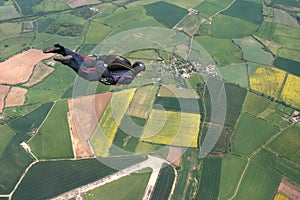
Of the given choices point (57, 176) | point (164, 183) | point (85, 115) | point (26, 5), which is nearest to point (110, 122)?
point (85, 115)

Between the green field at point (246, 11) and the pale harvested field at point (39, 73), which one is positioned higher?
the green field at point (246, 11)

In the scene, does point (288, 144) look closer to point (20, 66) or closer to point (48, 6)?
point (20, 66)

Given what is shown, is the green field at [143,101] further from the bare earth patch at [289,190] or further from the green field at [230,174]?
the bare earth patch at [289,190]

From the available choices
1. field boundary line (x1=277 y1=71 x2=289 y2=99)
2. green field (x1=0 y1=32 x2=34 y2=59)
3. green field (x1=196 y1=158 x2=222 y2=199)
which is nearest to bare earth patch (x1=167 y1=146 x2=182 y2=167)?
green field (x1=196 y1=158 x2=222 y2=199)

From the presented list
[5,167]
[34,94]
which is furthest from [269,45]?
[5,167]

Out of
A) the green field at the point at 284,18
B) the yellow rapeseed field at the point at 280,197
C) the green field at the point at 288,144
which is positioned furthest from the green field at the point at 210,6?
the yellow rapeseed field at the point at 280,197

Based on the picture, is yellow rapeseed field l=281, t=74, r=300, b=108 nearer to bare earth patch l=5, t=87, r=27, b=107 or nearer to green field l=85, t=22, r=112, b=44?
green field l=85, t=22, r=112, b=44
